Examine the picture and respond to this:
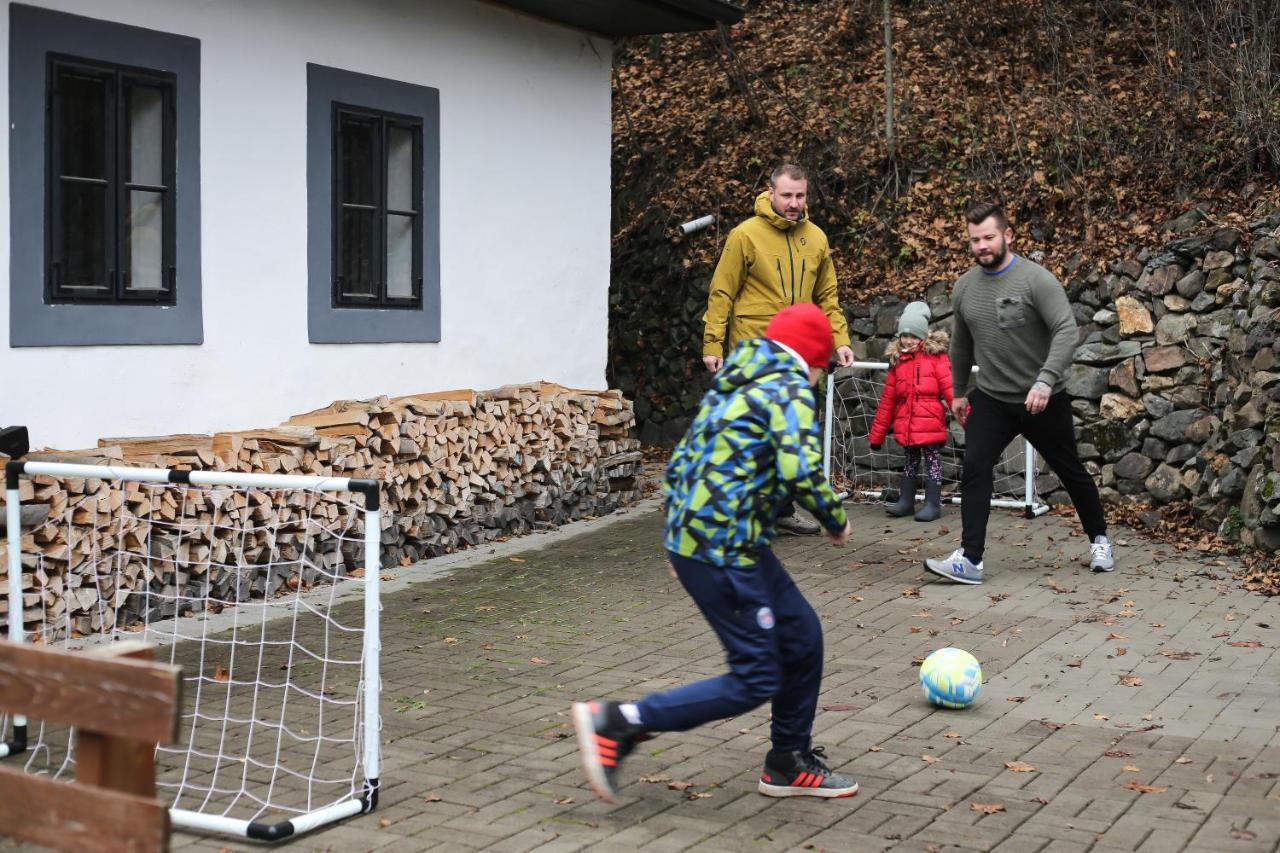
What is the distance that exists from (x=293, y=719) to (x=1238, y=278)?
847cm

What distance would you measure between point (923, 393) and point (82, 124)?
265 inches

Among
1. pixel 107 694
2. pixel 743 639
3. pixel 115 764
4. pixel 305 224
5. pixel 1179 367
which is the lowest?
pixel 743 639

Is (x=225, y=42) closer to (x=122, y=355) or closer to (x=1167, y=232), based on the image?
(x=122, y=355)

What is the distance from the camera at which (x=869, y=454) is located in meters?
13.7

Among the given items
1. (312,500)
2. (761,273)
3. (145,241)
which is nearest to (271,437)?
(312,500)

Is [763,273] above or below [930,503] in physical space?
above

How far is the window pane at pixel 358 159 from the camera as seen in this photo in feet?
33.3

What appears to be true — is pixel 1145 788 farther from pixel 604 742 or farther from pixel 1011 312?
pixel 1011 312

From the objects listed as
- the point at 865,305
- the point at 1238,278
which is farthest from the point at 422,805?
the point at 865,305

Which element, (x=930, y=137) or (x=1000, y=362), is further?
(x=930, y=137)

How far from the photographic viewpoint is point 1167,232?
12.5 m

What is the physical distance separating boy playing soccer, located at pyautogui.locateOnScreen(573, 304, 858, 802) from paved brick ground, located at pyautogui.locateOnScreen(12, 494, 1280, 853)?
0.38 m

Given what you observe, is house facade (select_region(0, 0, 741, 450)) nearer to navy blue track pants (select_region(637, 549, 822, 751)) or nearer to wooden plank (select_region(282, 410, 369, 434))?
wooden plank (select_region(282, 410, 369, 434))

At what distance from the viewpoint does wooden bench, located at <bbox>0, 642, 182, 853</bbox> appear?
9.46ft
